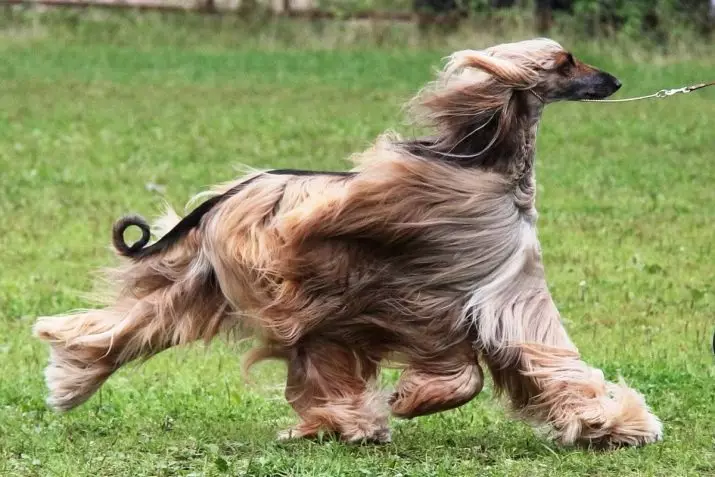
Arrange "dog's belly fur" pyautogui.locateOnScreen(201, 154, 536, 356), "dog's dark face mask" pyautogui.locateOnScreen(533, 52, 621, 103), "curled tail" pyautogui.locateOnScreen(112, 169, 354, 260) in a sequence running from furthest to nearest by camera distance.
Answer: "curled tail" pyautogui.locateOnScreen(112, 169, 354, 260), "dog's dark face mask" pyautogui.locateOnScreen(533, 52, 621, 103), "dog's belly fur" pyautogui.locateOnScreen(201, 154, 536, 356)

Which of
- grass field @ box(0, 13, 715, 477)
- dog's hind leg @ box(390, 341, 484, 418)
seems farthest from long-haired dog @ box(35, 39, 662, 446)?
grass field @ box(0, 13, 715, 477)

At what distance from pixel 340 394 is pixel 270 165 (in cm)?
901

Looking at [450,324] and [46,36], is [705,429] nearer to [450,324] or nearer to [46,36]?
[450,324]

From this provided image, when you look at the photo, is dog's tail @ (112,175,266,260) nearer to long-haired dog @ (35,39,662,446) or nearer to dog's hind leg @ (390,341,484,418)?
long-haired dog @ (35,39,662,446)

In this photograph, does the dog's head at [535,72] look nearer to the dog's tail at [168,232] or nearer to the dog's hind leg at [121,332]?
the dog's tail at [168,232]

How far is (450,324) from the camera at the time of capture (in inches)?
230

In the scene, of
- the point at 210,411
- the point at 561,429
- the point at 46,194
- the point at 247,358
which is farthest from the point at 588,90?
the point at 46,194

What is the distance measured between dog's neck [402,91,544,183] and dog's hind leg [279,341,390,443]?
84 cm

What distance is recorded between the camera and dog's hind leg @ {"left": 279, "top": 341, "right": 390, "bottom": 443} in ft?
19.6

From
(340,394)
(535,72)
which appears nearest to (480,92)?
(535,72)

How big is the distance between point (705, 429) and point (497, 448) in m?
0.92

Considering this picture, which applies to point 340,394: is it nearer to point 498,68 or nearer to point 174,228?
point 174,228

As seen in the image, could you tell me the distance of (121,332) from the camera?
20.2ft

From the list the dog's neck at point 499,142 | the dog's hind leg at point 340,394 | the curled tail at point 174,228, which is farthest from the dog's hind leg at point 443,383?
the curled tail at point 174,228
